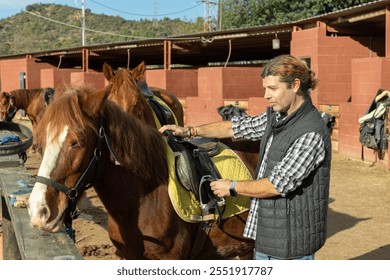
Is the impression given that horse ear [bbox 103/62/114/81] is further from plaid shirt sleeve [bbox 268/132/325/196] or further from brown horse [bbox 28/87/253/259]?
plaid shirt sleeve [bbox 268/132/325/196]

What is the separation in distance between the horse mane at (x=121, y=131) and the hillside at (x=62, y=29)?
6511 cm

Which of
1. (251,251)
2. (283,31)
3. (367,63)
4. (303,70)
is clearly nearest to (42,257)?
(303,70)

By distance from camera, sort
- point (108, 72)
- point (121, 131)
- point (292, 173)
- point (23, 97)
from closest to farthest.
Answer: point (292, 173) < point (121, 131) < point (108, 72) < point (23, 97)

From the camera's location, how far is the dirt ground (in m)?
5.59

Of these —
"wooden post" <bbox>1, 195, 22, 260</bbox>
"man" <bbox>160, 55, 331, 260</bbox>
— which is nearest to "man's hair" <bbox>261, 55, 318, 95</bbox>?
"man" <bbox>160, 55, 331, 260</bbox>

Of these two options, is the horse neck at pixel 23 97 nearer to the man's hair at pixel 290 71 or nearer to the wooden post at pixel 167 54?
the wooden post at pixel 167 54

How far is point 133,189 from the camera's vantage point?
2988mm

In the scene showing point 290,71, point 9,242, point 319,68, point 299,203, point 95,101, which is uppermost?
point 319,68

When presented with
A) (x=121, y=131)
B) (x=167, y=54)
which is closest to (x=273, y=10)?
(x=167, y=54)

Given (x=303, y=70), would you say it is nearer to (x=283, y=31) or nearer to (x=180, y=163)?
(x=180, y=163)

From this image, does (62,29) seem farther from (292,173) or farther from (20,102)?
(292,173)

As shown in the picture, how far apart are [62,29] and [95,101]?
3222 inches

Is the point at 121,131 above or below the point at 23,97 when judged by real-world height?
below

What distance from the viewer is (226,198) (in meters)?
3.46
